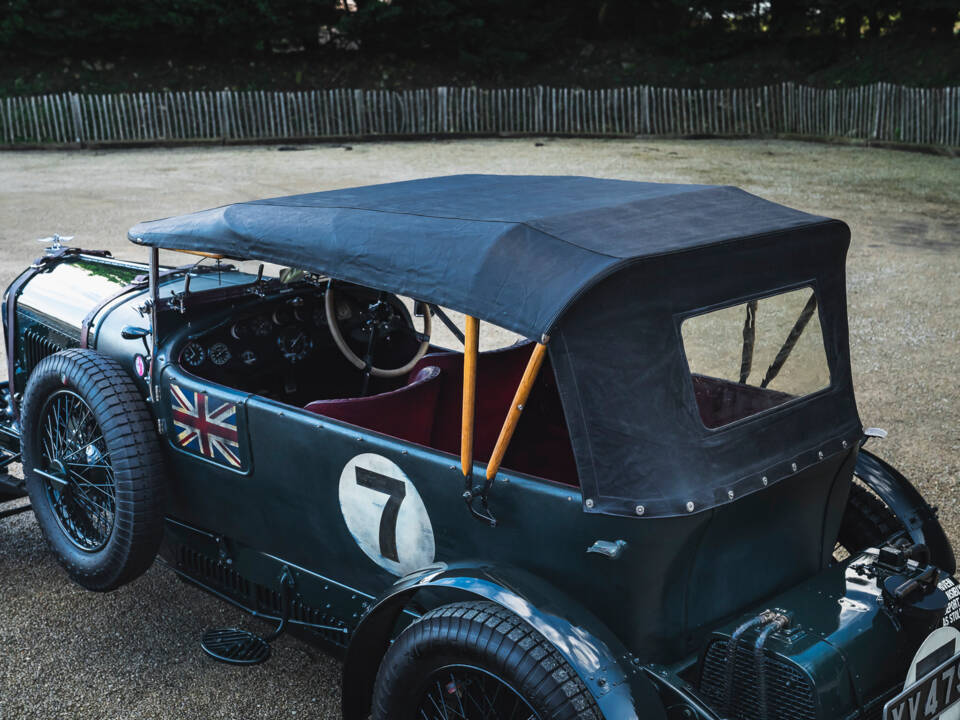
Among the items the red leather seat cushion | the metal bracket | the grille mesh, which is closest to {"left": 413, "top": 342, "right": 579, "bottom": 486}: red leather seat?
the red leather seat cushion

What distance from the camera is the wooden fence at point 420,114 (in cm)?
2002

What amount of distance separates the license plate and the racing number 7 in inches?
57.8

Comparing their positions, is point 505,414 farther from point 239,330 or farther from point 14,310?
point 14,310

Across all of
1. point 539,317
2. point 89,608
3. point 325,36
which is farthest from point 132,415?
point 325,36

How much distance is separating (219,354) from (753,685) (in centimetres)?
255

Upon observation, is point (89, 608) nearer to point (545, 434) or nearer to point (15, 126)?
point (545, 434)

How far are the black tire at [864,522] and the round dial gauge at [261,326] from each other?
2560 millimetres

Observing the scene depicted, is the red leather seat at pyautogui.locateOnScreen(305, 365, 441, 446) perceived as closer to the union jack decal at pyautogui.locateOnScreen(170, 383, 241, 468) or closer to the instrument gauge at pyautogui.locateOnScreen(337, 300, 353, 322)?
the union jack decal at pyautogui.locateOnScreen(170, 383, 241, 468)

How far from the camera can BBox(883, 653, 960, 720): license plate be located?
2361 mm

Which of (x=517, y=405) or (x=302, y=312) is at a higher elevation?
(x=517, y=405)

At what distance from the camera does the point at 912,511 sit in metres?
3.29

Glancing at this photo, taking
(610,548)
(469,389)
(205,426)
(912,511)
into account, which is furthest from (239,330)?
(912,511)

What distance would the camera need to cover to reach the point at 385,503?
114 inches

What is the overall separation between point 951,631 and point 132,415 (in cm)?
288
